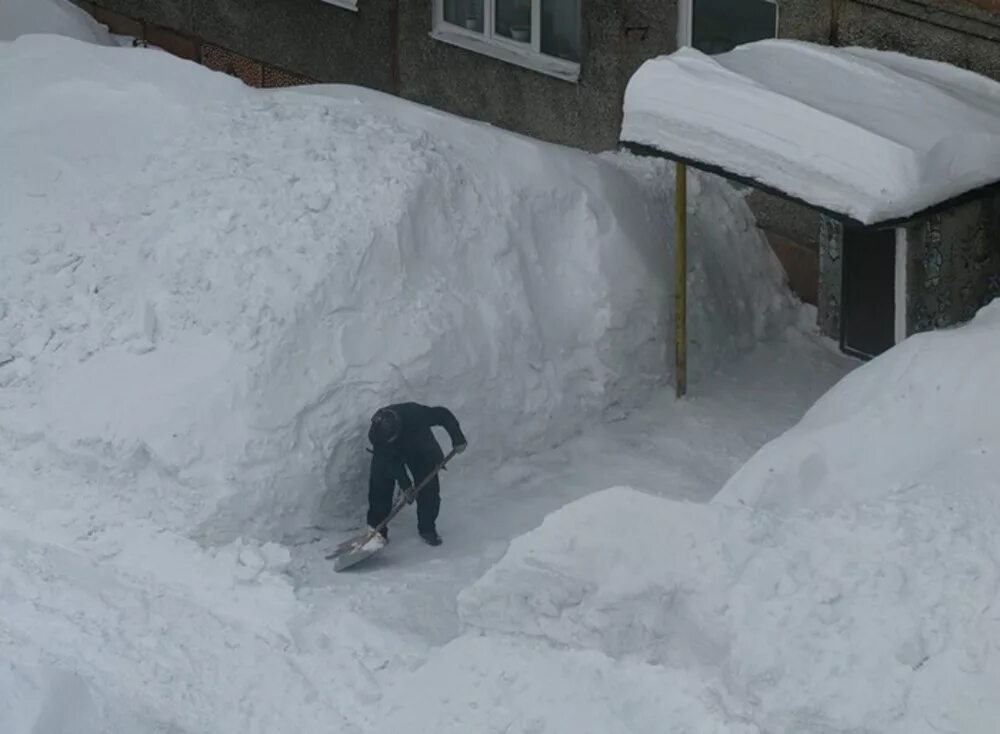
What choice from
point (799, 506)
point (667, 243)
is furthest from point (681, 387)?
point (799, 506)

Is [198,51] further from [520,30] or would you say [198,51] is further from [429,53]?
[520,30]

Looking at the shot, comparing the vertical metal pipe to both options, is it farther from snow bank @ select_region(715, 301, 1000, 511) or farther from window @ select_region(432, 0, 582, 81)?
window @ select_region(432, 0, 582, 81)

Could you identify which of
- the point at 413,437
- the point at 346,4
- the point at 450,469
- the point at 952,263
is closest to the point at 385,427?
the point at 413,437

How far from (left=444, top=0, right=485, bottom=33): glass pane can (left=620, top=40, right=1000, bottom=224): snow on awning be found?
393 cm

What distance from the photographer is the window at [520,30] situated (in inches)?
534

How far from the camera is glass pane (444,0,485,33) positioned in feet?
46.8

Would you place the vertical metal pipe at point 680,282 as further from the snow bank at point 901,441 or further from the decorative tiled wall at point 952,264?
the snow bank at point 901,441

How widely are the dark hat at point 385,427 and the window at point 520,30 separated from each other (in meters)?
4.79

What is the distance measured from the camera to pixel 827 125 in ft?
31.4

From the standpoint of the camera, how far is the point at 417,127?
441 inches

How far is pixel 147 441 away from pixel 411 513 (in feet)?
4.88

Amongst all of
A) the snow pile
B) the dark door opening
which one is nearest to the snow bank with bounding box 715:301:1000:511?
the dark door opening

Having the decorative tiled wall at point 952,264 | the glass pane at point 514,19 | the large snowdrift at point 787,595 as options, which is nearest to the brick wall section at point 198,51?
the glass pane at point 514,19

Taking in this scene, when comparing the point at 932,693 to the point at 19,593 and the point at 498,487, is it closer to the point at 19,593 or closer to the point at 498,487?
the point at 498,487
